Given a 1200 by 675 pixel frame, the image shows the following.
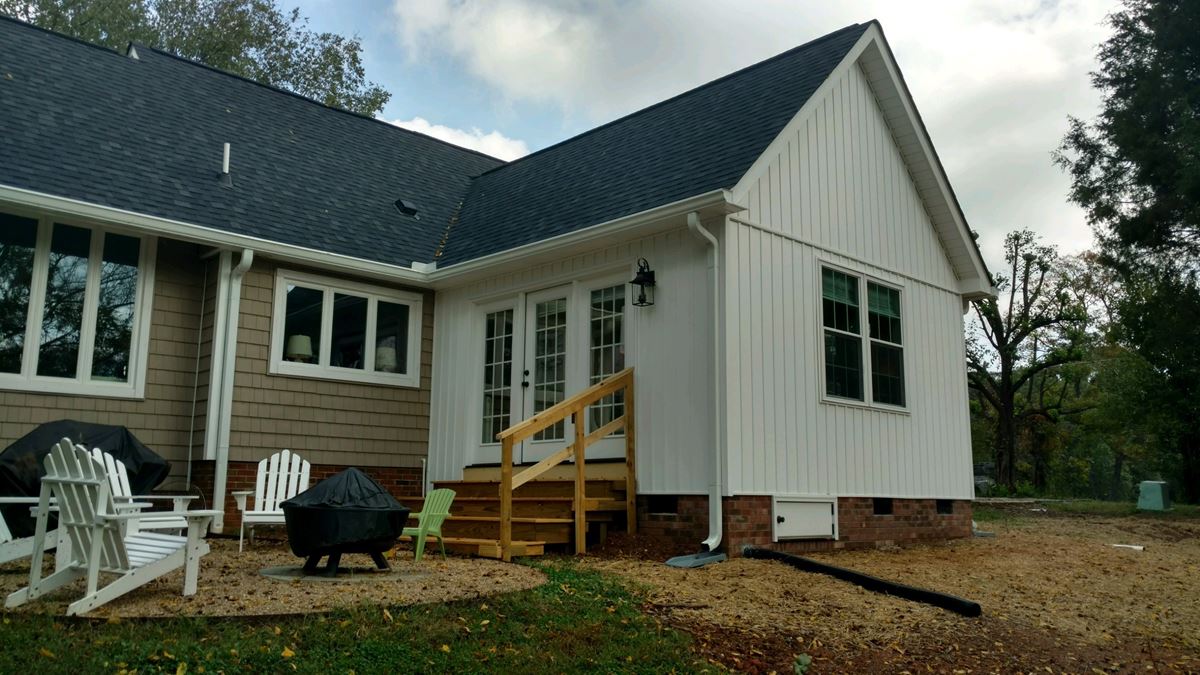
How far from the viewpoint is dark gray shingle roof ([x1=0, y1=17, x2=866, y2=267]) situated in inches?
366

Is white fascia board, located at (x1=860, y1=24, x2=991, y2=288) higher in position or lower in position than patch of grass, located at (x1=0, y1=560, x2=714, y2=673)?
higher

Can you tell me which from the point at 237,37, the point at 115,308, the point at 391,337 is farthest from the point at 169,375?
the point at 237,37

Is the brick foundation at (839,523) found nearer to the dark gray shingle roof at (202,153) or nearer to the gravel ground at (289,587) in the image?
the gravel ground at (289,587)

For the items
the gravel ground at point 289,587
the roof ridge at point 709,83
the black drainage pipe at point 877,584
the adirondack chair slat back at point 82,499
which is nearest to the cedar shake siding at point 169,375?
the gravel ground at point 289,587

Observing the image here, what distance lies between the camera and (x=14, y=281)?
341 inches

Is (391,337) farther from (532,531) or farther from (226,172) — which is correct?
(532,531)

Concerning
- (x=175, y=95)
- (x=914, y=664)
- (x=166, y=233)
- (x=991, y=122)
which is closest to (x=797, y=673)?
(x=914, y=664)

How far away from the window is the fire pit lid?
188 inches

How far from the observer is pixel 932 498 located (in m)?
10.6

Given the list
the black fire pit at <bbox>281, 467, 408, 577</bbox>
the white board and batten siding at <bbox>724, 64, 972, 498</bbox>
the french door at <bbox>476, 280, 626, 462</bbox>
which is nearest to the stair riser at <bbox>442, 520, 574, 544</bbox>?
the french door at <bbox>476, 280, 626, 462</bbox>

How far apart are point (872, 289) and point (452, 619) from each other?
21.9 ft

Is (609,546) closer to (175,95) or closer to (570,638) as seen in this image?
(570,638)

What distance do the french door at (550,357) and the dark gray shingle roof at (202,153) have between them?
1.74 meters

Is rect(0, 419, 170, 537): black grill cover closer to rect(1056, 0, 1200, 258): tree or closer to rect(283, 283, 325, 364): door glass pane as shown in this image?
rect(283, 283, 325, 364): door glass pane
